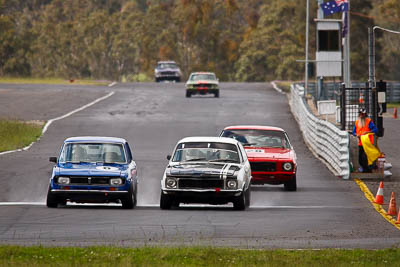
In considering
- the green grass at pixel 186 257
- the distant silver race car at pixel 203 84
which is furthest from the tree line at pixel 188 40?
the green grass at pixel 186 257

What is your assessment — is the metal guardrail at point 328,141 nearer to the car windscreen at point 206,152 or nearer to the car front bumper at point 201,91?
the car windscreen at point 206,152

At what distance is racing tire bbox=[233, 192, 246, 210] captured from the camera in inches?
759

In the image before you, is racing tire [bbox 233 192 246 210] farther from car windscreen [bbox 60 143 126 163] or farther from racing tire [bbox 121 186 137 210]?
car windscreen [bbox 60 143 126 163]

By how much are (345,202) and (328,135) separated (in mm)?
9490

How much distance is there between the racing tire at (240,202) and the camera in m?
19.3

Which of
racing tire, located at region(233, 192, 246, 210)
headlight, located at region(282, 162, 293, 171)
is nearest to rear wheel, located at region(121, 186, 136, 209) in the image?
racing tire, located at region(233, 192, 246, 210)

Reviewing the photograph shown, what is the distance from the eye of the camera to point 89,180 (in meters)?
19.1

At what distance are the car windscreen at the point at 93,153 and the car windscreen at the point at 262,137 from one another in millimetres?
5217

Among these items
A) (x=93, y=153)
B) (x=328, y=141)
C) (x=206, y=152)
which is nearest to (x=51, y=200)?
(x=93, y=153)

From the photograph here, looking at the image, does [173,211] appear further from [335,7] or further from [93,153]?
[335,7]

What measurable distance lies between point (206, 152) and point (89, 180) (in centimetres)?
242

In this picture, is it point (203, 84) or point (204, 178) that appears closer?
point (204, 178)

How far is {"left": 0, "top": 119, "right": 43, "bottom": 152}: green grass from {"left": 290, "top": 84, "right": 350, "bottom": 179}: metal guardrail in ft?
36.0

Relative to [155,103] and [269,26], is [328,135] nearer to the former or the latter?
[155,103]
